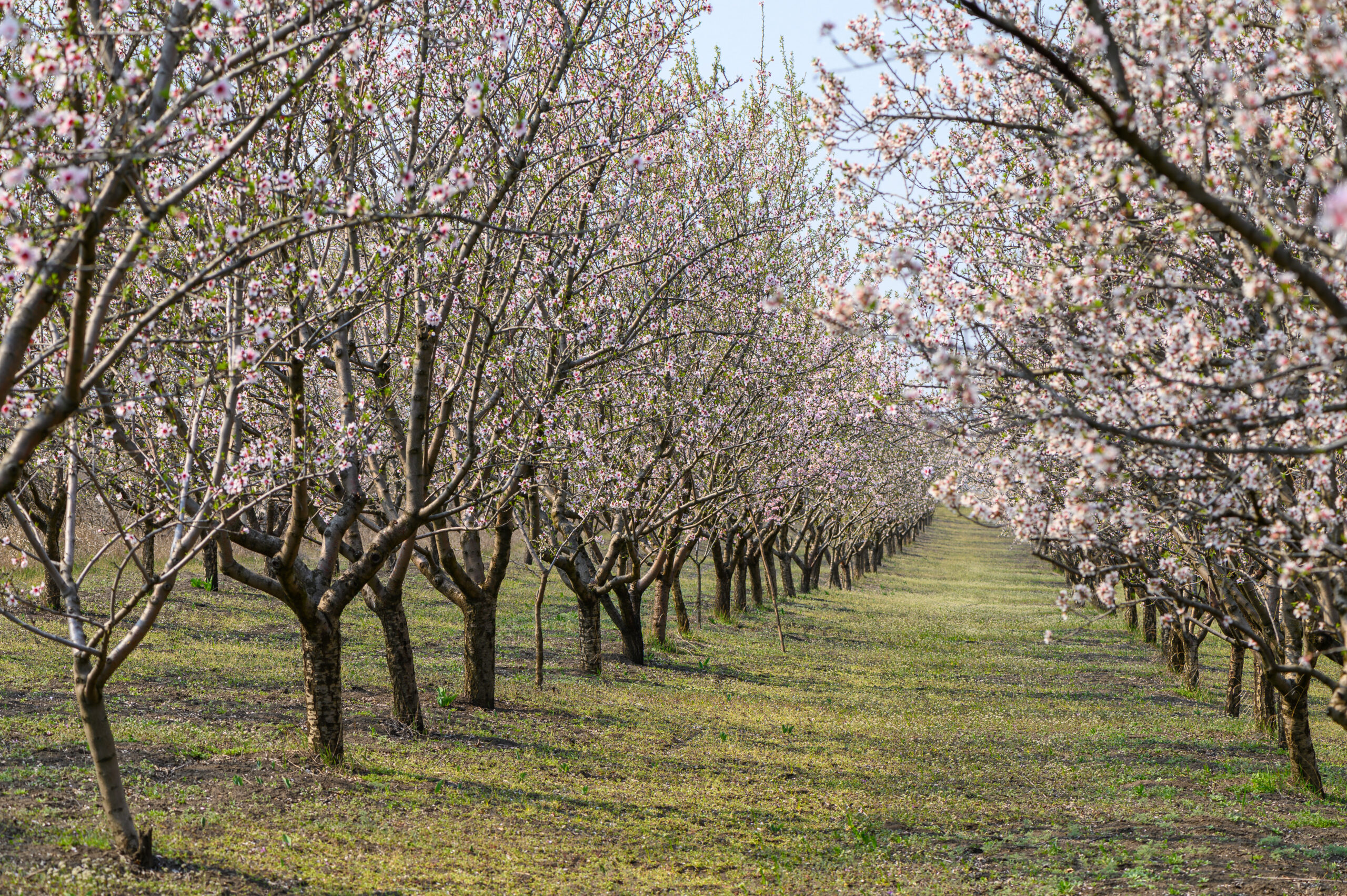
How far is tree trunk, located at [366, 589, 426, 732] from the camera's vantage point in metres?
13.7

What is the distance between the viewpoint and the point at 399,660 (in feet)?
45.5

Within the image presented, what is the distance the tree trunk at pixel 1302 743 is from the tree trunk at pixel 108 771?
45.8 ft

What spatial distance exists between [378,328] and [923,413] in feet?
28.7

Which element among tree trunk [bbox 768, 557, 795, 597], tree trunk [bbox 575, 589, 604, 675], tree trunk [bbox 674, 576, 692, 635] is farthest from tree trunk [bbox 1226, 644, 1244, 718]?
tree trunk [bbox 768, 557, 795, 597]

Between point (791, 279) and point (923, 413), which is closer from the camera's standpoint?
point (923, 413)

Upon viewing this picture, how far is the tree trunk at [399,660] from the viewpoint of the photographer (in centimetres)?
1368

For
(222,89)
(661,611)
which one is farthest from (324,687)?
(661,611)

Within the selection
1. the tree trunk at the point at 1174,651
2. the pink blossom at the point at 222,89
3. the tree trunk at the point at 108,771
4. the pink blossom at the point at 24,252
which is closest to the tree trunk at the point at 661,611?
the tree trunk at the point at 1174,651

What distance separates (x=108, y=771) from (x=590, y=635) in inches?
531

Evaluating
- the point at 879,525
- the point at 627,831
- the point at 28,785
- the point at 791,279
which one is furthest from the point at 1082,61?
the point at 879,525

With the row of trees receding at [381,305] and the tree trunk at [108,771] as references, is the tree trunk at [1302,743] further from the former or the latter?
the tree trunk at [108,771]

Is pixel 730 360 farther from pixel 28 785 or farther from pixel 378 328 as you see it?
pixel 28 785

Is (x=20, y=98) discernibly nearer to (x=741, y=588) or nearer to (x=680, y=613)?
(x=680, y=613)

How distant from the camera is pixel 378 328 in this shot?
1388 centimetres
